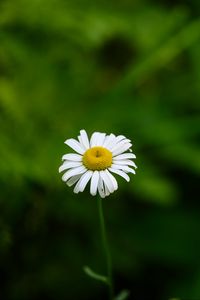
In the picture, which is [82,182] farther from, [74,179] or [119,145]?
[119,145]

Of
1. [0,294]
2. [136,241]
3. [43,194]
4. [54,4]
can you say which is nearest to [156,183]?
[136,241]

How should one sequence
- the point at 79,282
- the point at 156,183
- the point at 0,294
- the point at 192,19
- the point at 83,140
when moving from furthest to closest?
the point at 192,19 < the point at 156,183 < the point at 79,282 < the point at 0,294 < the point at 83,140

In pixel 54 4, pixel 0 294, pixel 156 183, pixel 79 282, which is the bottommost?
pixel 0 294

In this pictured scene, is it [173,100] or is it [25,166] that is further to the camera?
[173,100]

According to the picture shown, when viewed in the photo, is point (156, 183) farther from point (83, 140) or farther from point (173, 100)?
point (83, 140)

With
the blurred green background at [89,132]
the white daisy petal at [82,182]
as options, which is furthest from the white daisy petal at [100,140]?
the blurred green background at [89,132]

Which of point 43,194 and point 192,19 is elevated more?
point 192,19
